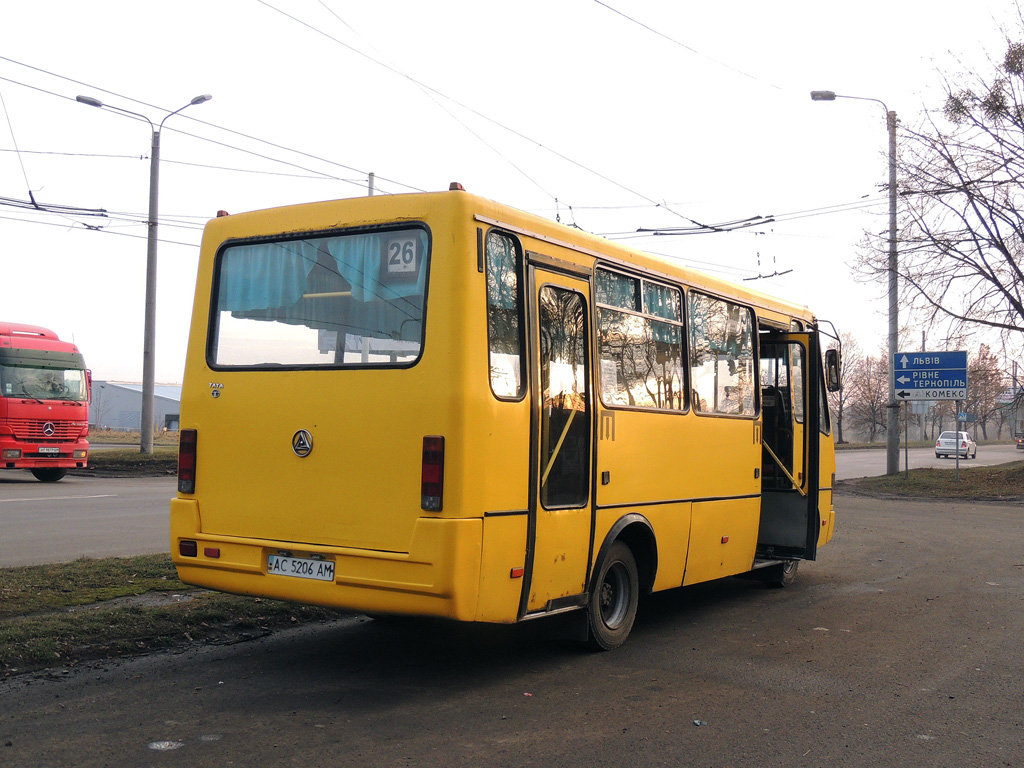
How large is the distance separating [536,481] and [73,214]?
21.4 metres

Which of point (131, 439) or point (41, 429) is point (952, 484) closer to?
point (41, 429)

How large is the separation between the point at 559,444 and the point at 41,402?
19944 millimetres

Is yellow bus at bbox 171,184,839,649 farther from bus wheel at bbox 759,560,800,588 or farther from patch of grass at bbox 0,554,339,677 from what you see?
bus wheel at bbox 759,560,800,588

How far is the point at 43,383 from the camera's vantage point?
23.5 meters

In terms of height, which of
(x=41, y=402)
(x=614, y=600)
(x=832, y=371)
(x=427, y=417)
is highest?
(x=832, y=371)

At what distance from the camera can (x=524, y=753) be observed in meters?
4.87

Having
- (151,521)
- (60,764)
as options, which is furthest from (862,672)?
(151,521)

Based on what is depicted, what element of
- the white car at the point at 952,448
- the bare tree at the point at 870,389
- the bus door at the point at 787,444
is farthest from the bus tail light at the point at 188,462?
the bare tree at the point at 870,389

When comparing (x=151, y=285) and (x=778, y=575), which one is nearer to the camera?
(x=778, y=575)

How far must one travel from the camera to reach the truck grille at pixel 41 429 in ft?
74.7

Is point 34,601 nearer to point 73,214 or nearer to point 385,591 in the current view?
point 385,591

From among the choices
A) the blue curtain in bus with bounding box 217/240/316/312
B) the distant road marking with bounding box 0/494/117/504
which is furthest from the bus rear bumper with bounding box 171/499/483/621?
the distant road marking with bounding box 0/494/117/504

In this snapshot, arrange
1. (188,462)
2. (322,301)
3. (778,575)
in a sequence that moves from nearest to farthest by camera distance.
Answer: (322,301) < (188,462) < (778,575)

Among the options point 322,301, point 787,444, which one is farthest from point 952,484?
point 322,301
